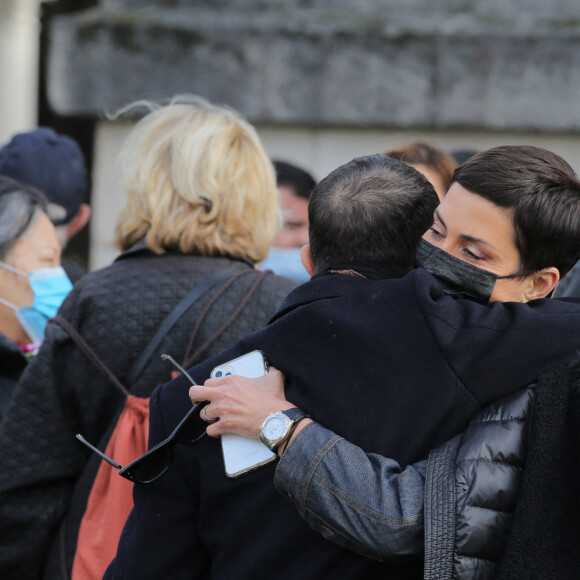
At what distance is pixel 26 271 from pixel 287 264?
50.7 inches

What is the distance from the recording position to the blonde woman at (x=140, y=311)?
2.35 meters

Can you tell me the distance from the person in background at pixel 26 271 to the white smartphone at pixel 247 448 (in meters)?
1.48

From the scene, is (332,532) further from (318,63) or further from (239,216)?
(318,63)

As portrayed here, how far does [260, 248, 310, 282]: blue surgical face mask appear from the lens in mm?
3896

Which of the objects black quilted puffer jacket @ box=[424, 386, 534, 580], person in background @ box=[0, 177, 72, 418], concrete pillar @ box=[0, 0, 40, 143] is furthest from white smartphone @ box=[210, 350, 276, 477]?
concrete pillar @ box=[0, 0, 40, 143]

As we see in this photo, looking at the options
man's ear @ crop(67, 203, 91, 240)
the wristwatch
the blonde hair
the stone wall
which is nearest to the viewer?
the wristwatch

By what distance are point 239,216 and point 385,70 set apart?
269 centimetres

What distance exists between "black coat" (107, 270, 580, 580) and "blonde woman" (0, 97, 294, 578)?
692mm

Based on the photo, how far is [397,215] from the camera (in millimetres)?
1609

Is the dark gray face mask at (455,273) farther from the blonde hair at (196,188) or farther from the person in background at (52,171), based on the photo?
the person in background at (52,171)

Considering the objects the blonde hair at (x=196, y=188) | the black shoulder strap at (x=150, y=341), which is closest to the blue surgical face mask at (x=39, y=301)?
the blonde hair at (x=196, y=188)

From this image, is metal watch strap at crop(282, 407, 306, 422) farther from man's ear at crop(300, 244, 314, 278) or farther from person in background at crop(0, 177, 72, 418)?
person in background at crop(0, 177, 72, 418)

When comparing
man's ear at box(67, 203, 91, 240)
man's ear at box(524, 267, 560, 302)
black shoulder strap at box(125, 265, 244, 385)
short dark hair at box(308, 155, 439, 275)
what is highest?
short dark hair at box(308, 155, 439, 275)

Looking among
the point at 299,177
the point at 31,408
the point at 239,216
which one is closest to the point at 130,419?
the point at 31,408
